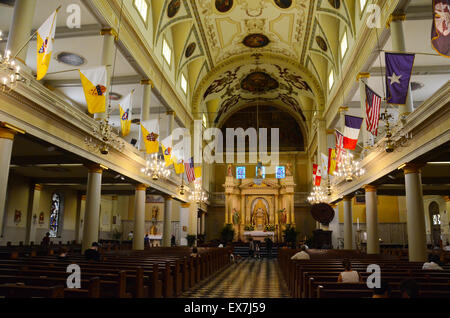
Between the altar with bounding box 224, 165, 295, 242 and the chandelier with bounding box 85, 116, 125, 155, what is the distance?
21.7 m

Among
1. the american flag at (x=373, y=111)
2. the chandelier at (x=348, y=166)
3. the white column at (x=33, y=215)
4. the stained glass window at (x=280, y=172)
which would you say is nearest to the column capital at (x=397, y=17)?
the american flag at (x=373, y=111)

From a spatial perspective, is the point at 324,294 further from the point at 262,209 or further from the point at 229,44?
the point at 262,209

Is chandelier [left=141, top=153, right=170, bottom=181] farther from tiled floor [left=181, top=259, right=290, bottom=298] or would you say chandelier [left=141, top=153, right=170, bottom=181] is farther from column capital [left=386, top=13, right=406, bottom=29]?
column capital [left=386, top=13, right=406, bottom=29]

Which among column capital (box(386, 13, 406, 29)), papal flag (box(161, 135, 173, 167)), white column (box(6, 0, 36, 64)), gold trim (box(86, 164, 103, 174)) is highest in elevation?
column capital (box(386, 13, 406, 29))

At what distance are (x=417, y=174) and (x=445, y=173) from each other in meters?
7.67

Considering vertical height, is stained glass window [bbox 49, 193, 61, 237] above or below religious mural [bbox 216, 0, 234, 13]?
below

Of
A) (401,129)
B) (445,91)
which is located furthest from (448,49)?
(401,129)

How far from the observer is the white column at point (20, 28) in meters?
8.54

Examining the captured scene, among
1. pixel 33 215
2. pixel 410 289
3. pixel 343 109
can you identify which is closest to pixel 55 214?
pixel 33 215

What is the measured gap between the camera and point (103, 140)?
10609 mm

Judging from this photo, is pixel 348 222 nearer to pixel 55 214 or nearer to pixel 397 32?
pixel 397 32

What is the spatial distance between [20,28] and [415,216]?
12.4m

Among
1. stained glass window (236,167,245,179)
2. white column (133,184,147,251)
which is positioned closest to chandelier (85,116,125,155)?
white column (133,184,147,251)

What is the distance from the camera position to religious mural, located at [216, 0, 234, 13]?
20.3 metres
